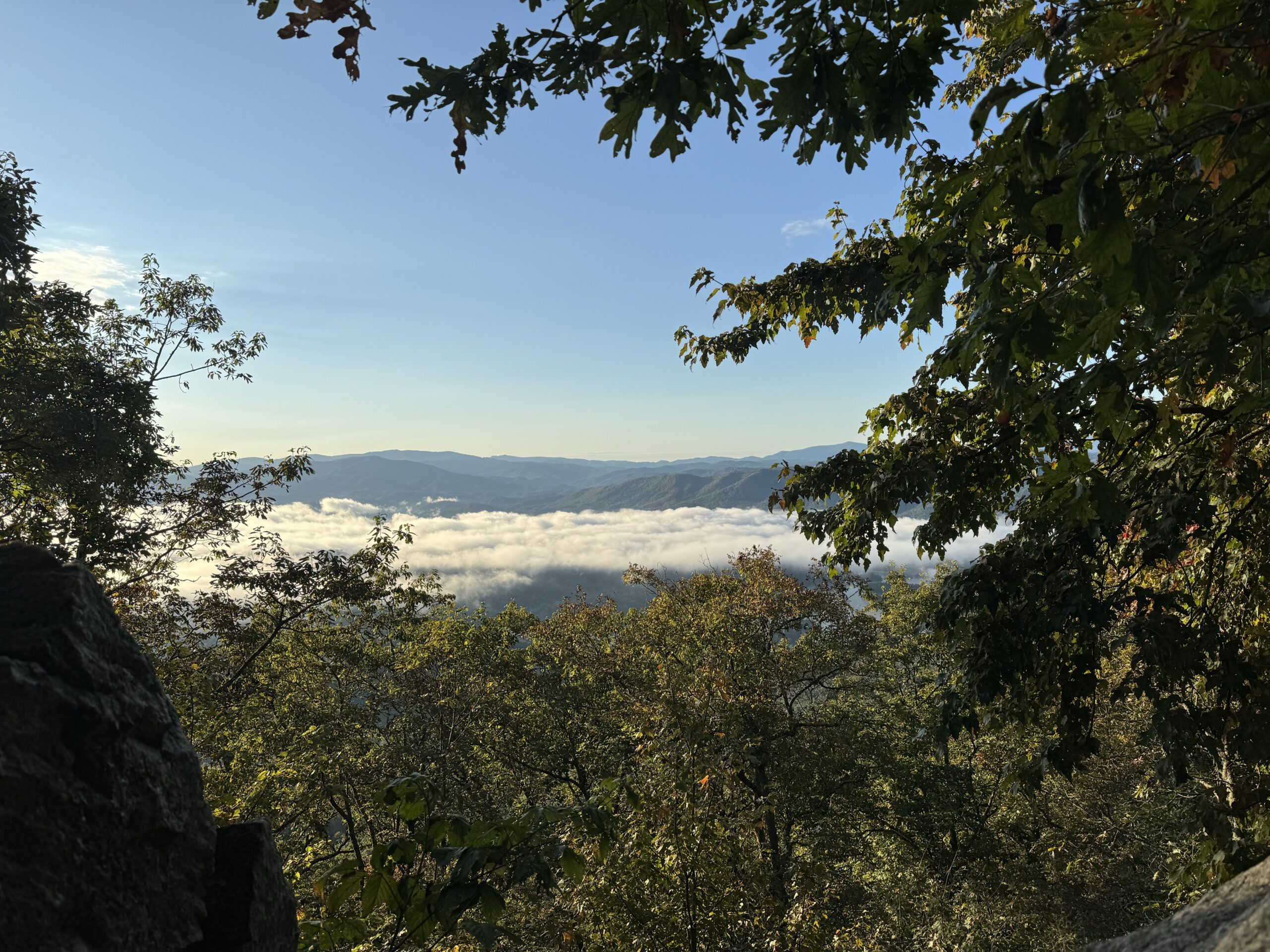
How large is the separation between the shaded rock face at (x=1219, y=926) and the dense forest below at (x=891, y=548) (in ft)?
4.57

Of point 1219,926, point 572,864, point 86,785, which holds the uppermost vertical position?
point 86,785

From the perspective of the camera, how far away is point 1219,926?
1.89m

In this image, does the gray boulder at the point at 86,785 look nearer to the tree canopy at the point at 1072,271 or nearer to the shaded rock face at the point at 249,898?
the shaded rock face at the point at 249,898

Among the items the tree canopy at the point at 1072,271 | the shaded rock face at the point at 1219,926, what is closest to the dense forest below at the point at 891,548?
the tree canopy at the point at 1072,271

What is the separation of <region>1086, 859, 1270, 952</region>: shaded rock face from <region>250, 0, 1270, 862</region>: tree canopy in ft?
4.48

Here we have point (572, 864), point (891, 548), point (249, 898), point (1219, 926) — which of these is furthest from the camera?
point (891, 548)

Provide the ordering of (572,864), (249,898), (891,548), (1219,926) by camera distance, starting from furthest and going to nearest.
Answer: (891,548), (249,898), (572,864), (1219,926)

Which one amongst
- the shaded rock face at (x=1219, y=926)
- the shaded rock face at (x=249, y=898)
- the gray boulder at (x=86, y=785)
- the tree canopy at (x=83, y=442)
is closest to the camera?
the shaded rock face at (x=1219, y=926)

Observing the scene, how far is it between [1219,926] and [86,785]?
4.18 metres

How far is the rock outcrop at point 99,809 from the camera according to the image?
2172mm

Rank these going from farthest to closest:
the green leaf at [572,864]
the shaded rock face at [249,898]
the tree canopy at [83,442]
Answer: the tree canopy at [83,442] → the shaded rock face at [249,898] → the green leaf at [572,864]

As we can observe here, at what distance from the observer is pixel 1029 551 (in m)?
4.82

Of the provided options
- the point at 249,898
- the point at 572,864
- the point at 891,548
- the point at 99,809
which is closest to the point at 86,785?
the point at 99,809

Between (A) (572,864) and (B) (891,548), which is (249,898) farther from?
(B) (891,548)
